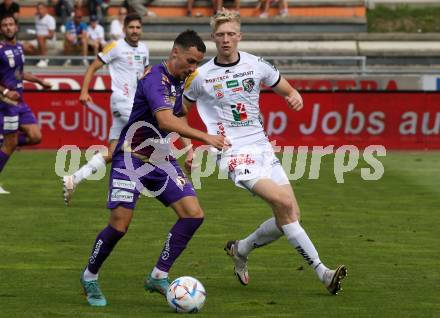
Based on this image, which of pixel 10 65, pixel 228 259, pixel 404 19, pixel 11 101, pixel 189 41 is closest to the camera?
pixel 189 41

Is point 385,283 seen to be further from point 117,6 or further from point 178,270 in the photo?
point 117,6

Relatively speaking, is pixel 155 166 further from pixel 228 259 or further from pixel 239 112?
pixel 228 259

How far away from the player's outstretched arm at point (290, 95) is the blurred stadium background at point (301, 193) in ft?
5.35

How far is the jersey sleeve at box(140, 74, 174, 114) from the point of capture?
9.34m

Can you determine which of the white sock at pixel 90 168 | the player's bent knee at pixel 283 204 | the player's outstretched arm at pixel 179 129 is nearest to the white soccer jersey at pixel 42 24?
the white sock at pixel 90 168

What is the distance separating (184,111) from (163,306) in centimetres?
201

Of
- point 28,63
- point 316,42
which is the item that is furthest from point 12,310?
point 316,42

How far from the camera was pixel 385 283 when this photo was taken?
1059 cm

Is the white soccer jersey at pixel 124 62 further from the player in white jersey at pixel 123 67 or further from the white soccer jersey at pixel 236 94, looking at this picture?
the white soccer jersey at pixel 236 94

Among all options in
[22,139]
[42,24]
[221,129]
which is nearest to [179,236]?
[221,129]

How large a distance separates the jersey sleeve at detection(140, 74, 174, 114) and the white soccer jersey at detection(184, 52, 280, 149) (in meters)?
1.24

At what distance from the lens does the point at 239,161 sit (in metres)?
10.6

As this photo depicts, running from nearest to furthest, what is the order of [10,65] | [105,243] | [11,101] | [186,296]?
1. [186,296]
2. [105,243]
3. [11,101]
4. [10,65]

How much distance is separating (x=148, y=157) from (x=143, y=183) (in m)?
0.24
